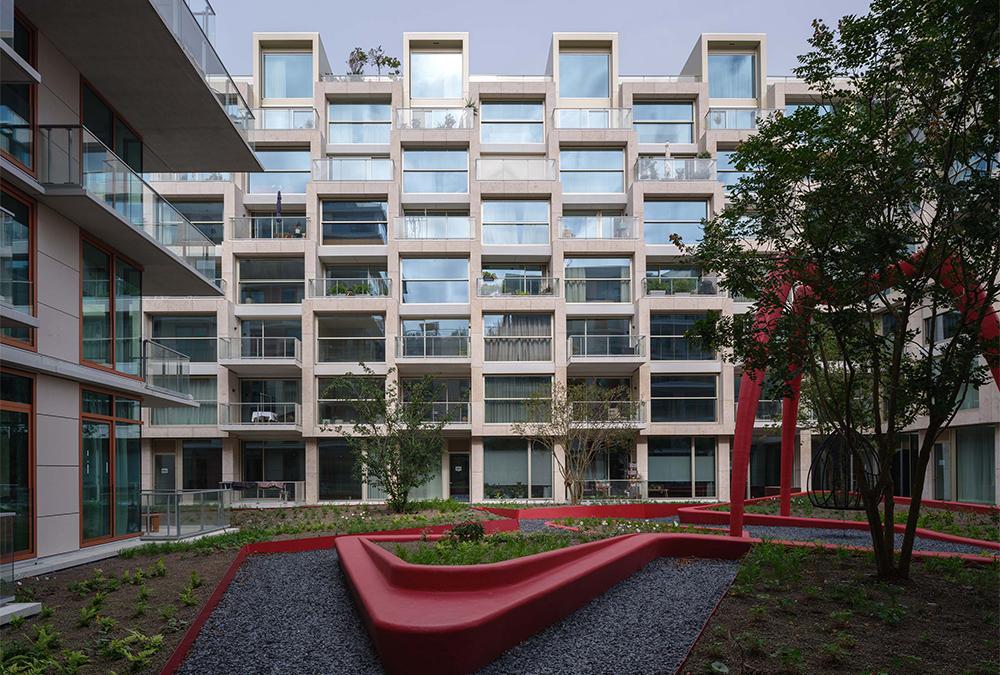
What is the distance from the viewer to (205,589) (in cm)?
1178

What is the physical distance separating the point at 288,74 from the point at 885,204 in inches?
1427

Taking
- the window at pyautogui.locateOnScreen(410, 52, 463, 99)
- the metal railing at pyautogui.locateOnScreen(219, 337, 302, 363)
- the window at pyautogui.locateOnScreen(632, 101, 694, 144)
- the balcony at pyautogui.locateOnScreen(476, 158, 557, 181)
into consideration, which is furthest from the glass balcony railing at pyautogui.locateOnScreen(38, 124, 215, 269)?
the window at pyautogui.locateOnScreen(632, 101, 694, 144)

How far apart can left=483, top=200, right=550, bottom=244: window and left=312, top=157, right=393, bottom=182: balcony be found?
16.6 ft

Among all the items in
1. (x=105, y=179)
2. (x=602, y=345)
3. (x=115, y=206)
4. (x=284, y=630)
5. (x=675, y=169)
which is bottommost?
(x=284, y=630)

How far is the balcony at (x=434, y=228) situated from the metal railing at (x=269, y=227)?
4439 millimetres

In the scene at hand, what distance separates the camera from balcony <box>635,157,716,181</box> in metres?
40.4

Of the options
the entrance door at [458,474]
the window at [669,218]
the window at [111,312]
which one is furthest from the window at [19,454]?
the window at [669,218]

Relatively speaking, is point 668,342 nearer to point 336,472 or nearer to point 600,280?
point 600,280

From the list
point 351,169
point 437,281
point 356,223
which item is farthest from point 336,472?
point 351,169

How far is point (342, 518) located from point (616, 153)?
975 inches

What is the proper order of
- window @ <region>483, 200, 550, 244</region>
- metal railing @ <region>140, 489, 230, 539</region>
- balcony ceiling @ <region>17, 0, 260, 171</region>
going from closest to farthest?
balcony ceiling @ <region>17, 0, 260, 171</region> < metal railing @ <region>140, 489, 230, 539</region> < window @ <region>483, 200, 550, 244</region>

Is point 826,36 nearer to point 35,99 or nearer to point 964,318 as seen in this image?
point 964,318

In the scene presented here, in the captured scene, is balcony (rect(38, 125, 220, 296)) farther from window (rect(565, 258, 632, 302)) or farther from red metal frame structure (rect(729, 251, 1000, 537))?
window (rect(565, 258, 632, 302))

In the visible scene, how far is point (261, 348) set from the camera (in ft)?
126
